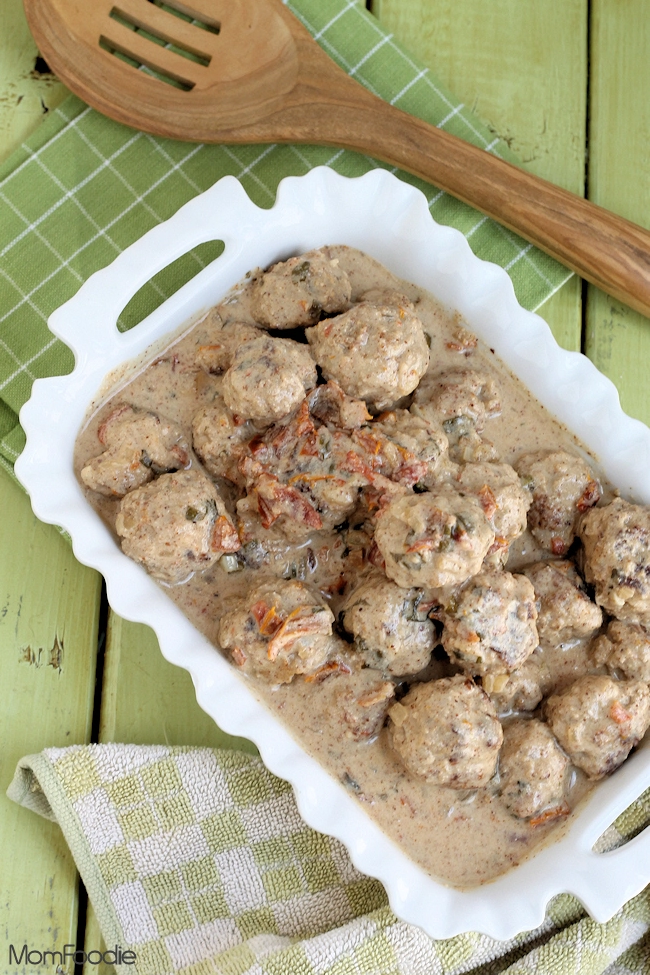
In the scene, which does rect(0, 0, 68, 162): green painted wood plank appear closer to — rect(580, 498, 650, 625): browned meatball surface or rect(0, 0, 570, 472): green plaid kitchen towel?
rect(0, 0, 570, 472): green plaid kitchen towel

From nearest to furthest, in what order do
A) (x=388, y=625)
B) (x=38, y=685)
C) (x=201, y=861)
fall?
1. (x=388, y=625)
2. (x=201, y=861)
3. (x=38, y=685)

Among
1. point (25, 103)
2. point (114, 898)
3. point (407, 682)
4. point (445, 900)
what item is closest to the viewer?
point (445, 900)

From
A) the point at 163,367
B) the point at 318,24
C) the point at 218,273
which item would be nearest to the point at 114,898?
the point at 163,367

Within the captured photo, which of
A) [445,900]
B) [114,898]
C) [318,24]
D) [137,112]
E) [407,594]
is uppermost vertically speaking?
[137,112]

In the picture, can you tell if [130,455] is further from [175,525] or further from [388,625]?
[388,625]

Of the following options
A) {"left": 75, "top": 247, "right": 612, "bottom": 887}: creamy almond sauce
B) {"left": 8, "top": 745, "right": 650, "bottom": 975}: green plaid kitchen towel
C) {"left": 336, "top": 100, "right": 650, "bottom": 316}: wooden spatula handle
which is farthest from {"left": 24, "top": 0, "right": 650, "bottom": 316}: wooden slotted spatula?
{"left": 8, "top": 745, "right": 650, "bottom": 975}: green plaid kitchen towel

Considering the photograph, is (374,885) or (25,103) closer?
(374,885)

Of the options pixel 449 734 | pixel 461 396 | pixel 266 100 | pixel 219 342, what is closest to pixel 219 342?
pixel 219 342

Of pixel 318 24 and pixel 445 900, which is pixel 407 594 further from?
pixel 318 24
